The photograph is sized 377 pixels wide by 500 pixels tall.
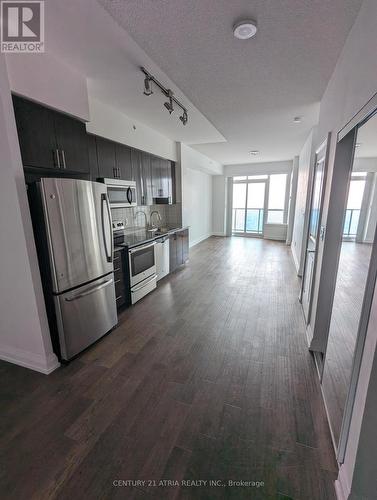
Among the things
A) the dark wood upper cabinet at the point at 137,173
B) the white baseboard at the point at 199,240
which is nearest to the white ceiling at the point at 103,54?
the dark wood upper cabinet at the point at 137,173

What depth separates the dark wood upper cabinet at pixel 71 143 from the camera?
2.21 m

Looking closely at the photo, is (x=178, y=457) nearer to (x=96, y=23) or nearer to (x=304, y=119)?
(x=96, y=23)

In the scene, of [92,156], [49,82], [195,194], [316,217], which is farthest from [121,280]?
[195,194]

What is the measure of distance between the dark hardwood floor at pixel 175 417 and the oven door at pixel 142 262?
0.72 meters

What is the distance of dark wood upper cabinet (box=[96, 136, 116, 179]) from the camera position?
299 centimetres

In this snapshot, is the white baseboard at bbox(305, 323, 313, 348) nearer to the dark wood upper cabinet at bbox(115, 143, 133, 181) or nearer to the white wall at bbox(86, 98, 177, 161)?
the dark wood upper cabinet at bbox(115, 143, 133, 181)

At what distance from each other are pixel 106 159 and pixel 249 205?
6.61 metres

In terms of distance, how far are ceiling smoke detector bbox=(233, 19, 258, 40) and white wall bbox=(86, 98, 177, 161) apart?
1980 millimetres

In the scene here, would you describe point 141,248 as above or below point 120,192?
below

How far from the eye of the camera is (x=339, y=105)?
1.85m

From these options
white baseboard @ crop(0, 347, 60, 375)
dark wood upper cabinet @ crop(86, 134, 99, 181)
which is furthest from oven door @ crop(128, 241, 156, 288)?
white baseboard @ crop(0, 347, 60, 375)

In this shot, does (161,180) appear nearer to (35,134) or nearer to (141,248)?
(141,248)

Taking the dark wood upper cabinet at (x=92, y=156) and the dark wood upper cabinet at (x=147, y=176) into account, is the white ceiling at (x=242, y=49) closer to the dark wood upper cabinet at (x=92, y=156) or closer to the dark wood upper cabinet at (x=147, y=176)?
the dark wood upper cabinet at (x=92, y=156)

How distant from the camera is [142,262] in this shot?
3.49 m
